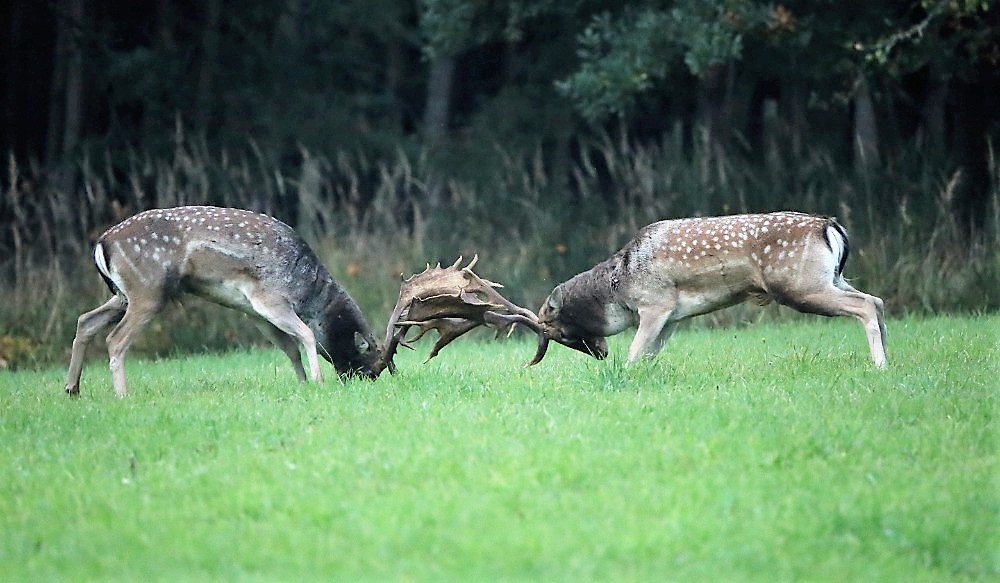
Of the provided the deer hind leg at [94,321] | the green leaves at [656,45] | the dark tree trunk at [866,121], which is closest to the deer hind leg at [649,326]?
the deer hind leg at [94,321]

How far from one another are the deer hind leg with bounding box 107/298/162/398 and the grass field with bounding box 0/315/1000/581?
2.15ft

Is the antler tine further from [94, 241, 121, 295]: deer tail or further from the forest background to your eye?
the forest background

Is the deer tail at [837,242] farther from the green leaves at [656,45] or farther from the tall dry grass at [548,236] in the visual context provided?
the green leaves at [656,45]

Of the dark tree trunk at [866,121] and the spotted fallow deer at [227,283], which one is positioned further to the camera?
the dark tree trunk at [866,121]

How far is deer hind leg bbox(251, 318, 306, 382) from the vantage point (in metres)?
11.4

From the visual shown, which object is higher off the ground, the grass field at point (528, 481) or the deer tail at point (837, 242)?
the deer tail at point (837, 242)

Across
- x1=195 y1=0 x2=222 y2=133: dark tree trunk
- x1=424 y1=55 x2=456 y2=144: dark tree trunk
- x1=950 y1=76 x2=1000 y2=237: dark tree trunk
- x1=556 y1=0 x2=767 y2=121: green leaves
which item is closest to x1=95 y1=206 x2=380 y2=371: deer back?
x1=556 y1=0 x2=767 y2=121: green leaves

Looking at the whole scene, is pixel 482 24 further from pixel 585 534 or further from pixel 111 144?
pixel 585 534

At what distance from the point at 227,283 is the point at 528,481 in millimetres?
4511

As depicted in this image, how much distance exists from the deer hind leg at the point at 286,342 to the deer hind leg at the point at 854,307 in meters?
3.73

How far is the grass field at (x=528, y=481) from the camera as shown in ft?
20.9

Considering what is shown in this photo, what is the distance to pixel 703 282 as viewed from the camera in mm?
11195

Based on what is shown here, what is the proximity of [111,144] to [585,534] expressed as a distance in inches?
838

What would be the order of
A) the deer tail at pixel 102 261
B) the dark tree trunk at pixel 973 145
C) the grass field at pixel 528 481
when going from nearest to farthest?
the grass field at pixel 528 481 → the deer tail at pixel 102 261 → the dark tree trunk at pixel 973 145
